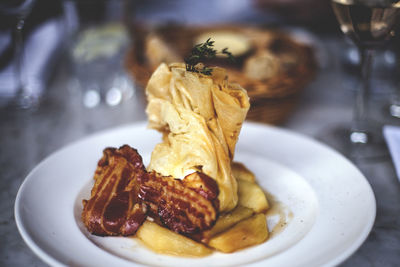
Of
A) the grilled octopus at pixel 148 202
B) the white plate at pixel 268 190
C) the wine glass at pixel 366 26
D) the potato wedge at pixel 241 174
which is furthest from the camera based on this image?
the wine glass at pixel 366 26

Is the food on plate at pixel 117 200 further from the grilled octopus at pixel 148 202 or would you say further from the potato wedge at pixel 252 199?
the potato wedge at pixel 252 199

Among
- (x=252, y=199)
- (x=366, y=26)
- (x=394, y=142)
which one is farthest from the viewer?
(x=394, y=142)

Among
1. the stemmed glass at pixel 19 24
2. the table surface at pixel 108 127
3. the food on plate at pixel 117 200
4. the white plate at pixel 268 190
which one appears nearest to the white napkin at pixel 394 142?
the table surface at pixel 108 127

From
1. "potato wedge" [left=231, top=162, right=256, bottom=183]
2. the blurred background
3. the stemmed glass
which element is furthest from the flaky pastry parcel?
the stemmed glass

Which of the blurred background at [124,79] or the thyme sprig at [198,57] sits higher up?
the thyme sprig at [198,57]

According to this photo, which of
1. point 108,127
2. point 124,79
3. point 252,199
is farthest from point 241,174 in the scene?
point 124,79

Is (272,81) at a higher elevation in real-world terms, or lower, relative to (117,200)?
lower

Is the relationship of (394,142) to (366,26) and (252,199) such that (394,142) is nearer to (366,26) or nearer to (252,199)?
(366,26)
